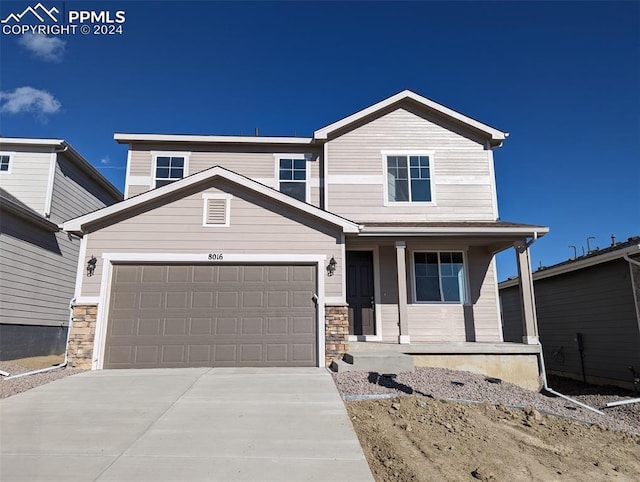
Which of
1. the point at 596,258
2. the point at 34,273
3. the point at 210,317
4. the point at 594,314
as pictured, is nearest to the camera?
the point at 210,317

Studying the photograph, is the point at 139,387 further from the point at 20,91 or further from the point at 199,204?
the point at 20,91

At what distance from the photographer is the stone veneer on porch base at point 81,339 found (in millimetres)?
8078

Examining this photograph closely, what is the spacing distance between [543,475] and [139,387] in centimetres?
564

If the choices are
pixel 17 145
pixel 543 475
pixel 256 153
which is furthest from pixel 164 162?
pixel 543 475

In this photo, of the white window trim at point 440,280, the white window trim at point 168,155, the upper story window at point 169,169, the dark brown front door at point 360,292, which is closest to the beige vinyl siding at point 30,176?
the white window trim at point 168,155

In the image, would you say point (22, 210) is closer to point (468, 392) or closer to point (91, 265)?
point (91, 265)

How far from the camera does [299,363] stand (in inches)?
329

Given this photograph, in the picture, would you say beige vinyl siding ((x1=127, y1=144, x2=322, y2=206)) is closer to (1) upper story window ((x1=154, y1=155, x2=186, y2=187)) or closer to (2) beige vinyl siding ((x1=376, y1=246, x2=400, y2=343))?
(1) upper story window ((x1=154, y1=155, x2=186, y2=187))

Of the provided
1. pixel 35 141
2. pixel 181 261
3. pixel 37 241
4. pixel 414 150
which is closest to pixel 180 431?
pixel 181 261

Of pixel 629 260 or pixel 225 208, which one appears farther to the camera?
pixel 629 260

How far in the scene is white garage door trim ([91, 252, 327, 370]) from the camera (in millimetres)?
8219

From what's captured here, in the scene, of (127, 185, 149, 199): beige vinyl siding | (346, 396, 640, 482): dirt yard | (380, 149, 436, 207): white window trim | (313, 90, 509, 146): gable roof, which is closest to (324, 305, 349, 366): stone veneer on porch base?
(346, 396, 640, 482): dirt yard

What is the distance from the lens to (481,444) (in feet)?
15.0

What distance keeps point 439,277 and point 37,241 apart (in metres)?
11.0
